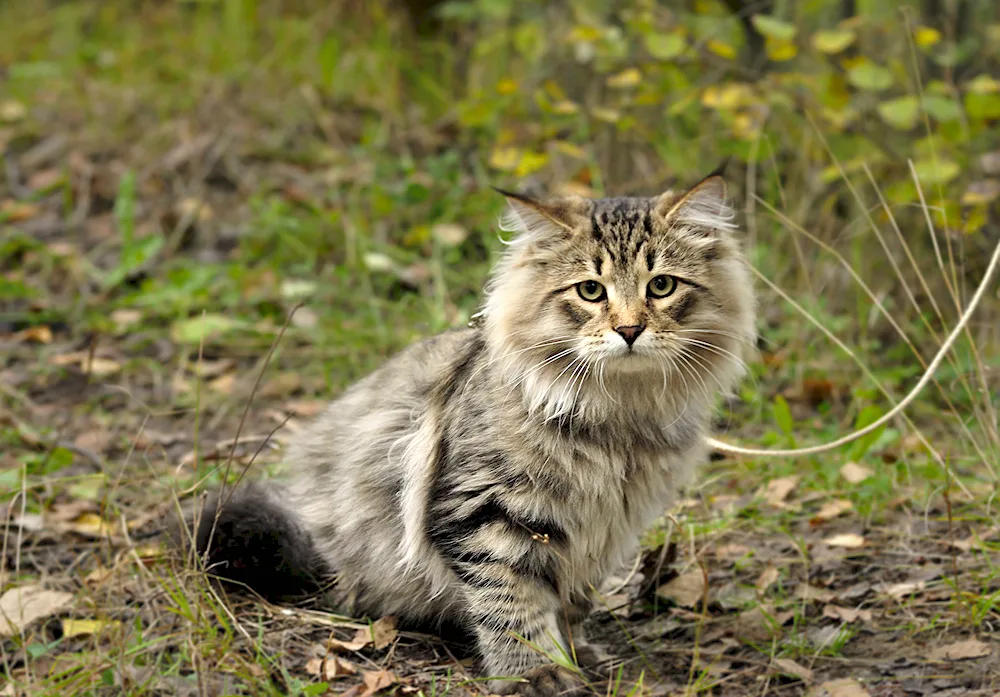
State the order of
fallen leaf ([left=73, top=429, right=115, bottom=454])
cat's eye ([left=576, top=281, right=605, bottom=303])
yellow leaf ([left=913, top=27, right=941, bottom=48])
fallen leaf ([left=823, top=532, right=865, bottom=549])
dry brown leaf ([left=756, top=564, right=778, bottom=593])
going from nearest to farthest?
cat's eye ([left=576, top=281, right=605, bottom=303])
dry brown leaf ([left=756, top=564, right=778, bottom=593])
fallen leaf ([left=823, top=532, right=865, bottom=549])
fallen leaf ([left=73, top=429, right=115, bottom=454])
yellow leaf ([left=913, top=27, right=941, bottom=48])

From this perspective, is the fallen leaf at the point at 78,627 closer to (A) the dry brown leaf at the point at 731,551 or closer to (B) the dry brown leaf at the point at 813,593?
(A) the dry brown leaf at the point at 731,551

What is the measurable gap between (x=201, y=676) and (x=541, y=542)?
2.82 ft

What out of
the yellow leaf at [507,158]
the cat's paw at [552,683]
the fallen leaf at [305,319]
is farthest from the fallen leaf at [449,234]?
the cat's paw at [552,683]

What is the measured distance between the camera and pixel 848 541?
10.7ft

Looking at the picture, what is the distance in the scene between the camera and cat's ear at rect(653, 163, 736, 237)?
2.60 m

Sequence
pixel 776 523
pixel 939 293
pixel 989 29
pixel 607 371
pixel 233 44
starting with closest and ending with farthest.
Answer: pixel 607 371
pixel 776 523
pixel 939 293
pixel 989 29
pixel 233 44

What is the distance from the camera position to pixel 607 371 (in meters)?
2.56

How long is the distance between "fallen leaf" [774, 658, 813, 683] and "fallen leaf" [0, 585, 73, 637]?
1996 millimetres

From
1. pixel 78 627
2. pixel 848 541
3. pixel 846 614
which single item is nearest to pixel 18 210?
pixel 78 627

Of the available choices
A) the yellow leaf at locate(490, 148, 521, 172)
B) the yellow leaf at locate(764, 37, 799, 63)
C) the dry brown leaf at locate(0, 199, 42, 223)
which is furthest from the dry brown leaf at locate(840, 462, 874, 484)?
the dry brown leaf at locate(0, 199, 42, 223)

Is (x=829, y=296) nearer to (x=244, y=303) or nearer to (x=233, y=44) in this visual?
(x=244, y=303)

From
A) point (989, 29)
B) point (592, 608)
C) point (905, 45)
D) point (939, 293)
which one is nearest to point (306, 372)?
point (592, 608)

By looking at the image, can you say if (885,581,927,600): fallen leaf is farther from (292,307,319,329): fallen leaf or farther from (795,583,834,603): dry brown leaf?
(292,307,319,329): fallen leaf

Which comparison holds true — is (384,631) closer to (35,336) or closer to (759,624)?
(759,624)
